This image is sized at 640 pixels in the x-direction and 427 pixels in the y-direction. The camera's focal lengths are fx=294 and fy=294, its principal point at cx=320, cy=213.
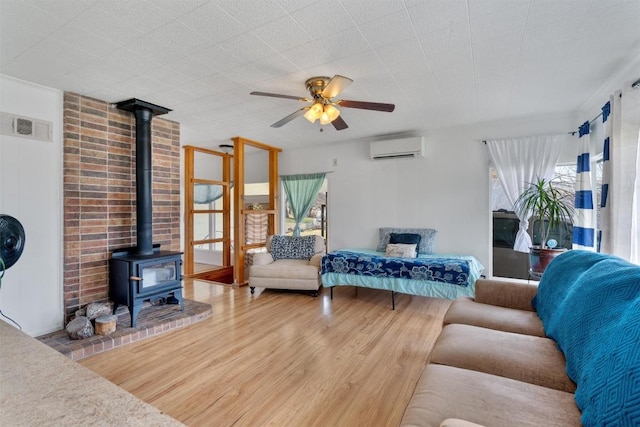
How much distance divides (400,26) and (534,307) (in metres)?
2.21

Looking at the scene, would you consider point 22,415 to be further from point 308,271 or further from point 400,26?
point 308,271

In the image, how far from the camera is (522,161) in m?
3.84

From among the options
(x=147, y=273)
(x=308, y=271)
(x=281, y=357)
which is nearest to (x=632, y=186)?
(x=281, y=357)

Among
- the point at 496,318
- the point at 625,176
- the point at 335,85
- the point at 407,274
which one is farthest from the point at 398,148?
the point at 496,318

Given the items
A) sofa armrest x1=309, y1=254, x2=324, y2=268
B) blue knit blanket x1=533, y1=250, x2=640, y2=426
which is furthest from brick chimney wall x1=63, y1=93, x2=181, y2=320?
blue knit blanket x1=533, y1=250, x2=640, y2=426

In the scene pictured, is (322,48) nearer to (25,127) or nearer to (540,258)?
(25,127)

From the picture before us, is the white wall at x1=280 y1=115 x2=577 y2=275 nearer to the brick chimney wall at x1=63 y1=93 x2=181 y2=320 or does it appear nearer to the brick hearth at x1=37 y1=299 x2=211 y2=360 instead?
the brick hearth at x1=37 y1=299 x2=211 y2=360

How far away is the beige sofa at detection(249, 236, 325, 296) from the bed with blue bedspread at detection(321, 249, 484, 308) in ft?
0.71

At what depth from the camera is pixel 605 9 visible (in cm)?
174

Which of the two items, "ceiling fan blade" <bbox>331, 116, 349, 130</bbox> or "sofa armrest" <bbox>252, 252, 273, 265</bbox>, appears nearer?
"ceiling fan blade" <bbox>331, 116, 349, 130</bbox>

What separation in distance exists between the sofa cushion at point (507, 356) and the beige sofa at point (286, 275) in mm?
2458

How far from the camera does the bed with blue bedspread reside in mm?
3299

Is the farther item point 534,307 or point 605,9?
point 534,307

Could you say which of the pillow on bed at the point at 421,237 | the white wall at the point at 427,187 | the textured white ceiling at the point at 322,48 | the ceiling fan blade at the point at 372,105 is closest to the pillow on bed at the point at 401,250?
the pillow on bed at the point at 421,237
